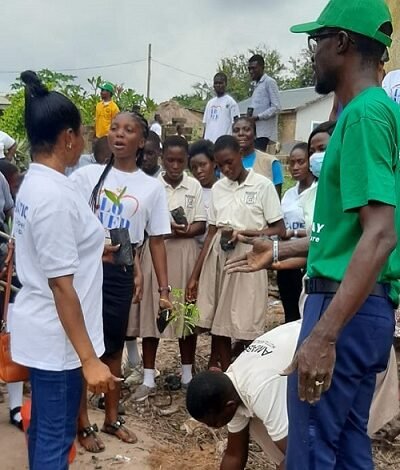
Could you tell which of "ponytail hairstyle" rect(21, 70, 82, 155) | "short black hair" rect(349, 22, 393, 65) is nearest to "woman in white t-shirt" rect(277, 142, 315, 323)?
"ponytail hairstyle" rect(21, 70, 82, 155)

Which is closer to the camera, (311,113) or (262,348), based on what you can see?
(262,348)

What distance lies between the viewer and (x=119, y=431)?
4102 mm

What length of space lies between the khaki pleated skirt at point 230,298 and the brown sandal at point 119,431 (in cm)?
99

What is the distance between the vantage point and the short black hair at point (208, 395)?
9.52ft

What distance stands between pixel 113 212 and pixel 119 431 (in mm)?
1316

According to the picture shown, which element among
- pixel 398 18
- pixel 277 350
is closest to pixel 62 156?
pixel 277 350

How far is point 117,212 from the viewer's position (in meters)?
3.90

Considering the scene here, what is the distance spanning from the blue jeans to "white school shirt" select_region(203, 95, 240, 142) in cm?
648

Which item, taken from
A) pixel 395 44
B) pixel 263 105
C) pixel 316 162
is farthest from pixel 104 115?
pixel 316 162

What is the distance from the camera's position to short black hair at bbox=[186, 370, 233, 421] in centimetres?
290

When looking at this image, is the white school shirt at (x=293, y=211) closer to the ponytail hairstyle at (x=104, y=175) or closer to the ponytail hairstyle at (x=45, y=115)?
the ponytail hairstyle at (x=104, y=175)

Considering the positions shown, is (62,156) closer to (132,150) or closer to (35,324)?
(35,324)

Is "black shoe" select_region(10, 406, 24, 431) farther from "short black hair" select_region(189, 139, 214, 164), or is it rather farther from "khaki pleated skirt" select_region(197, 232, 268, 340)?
"short black hair" select_region(189, 139, 214, 164)

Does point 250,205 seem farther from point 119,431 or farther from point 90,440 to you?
point 90,440
